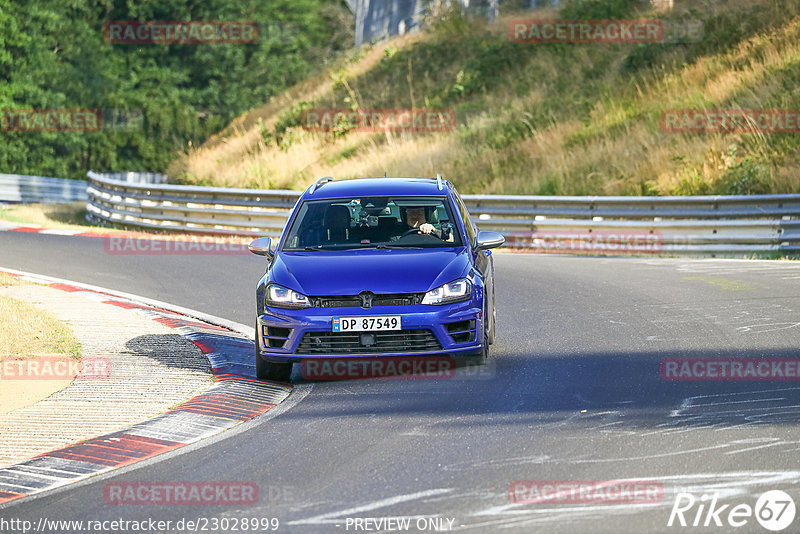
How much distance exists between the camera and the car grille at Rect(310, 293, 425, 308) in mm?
9781

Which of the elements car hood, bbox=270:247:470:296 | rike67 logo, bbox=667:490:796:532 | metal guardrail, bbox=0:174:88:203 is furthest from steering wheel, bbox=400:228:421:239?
metal guardrail, bbox=0:174:88:203

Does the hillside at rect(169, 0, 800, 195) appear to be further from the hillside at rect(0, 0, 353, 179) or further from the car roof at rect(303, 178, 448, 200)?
the car roof at rect(303, 178, 448, 200)

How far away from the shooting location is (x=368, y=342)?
973 centimetres

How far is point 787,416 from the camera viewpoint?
26.8ft

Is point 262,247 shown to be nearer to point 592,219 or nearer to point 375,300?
point 375,300

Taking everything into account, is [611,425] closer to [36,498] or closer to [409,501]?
[409,501]

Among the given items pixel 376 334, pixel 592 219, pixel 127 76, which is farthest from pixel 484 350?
pixel 127 76

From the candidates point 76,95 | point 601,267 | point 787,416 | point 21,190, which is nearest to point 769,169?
point 601,267

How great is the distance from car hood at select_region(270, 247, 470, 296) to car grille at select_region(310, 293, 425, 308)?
0.05 meters

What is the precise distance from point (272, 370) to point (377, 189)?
2.24m

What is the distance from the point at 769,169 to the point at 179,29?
47908 mm

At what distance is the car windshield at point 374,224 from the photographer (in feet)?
35.7

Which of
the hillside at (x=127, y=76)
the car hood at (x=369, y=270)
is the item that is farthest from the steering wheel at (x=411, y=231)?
the hillside at (x=127, y=76)

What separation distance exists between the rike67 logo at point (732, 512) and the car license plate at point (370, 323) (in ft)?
12.3
